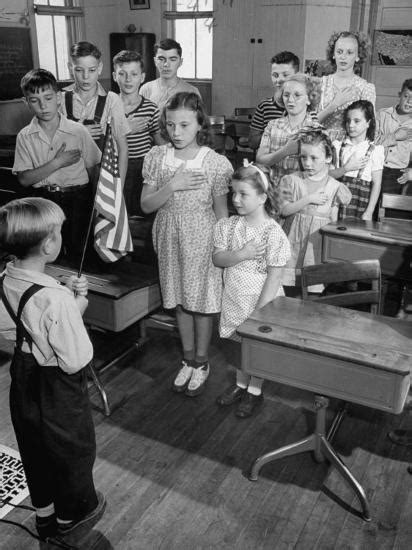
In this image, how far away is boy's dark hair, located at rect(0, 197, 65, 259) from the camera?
6.38 ft

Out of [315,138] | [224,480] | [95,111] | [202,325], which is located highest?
[95,111]

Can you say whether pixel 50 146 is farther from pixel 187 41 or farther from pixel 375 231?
pixel 187 41

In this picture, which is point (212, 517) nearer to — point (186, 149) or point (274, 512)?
point (274, 512)

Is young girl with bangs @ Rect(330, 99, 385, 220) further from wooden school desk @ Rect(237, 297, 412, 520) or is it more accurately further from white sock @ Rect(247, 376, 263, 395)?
wooden school desk @ Rect(237, 297, 412, 520)

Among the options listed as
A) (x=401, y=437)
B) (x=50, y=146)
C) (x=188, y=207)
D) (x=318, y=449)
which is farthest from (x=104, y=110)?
(x=401, y=437)

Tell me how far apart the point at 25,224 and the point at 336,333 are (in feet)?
4.29

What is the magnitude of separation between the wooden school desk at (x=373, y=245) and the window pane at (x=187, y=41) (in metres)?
7.76

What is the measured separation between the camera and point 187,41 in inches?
419

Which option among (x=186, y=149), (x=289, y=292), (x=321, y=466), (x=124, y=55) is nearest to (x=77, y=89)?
(x=124, y=55)

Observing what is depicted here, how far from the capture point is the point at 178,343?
4.08m

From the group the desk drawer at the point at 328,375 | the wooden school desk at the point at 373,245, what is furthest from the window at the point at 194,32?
the desk drawer at the point at 328,375

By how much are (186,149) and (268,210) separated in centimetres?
54

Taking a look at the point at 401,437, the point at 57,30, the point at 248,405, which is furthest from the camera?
the point at 57,30

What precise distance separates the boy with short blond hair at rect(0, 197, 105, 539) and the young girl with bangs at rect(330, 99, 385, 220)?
2543 mm
